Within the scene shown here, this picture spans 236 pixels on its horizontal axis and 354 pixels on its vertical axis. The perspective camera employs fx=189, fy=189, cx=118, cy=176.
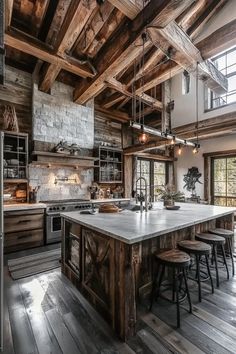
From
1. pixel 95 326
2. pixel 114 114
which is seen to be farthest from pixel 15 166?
pixel 114 114

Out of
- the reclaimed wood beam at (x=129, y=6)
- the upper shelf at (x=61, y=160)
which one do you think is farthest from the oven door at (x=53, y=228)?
the reclaimed wood beam at (x=129, y=6)

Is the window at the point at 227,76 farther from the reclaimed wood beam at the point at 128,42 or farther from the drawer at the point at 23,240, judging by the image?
the drawer at the point at 23,240

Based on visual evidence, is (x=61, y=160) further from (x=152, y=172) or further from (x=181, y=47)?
(x=152, y=172)

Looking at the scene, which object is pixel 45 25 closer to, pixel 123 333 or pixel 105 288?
pixel 105 288

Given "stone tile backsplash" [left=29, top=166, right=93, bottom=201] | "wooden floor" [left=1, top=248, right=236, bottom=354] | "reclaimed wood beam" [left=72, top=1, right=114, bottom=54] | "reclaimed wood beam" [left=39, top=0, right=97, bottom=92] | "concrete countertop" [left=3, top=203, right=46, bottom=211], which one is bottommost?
"wooden floor" [left=1, top=248, right=236, bottom=354]

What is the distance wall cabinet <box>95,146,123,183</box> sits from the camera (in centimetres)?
561

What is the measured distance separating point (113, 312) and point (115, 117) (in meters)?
5.64

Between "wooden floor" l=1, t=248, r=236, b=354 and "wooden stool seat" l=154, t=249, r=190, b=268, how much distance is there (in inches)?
22.3

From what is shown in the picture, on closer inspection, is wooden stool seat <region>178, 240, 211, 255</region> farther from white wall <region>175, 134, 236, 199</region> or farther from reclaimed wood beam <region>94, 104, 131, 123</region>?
reclaimed wood beam <region>94, 104, 131, 123</region>

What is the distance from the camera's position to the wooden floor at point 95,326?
1.59 m

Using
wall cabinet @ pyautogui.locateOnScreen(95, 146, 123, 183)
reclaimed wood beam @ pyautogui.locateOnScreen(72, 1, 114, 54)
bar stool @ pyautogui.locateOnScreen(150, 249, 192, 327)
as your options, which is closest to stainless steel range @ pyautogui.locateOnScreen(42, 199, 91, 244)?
wall cabinet @ pyautogui.locateOnScreen(95, 146, 123, 183)

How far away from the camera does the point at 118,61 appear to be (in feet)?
10.3

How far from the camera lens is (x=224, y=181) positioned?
634cm

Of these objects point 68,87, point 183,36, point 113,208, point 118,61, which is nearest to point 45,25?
point 118,61
